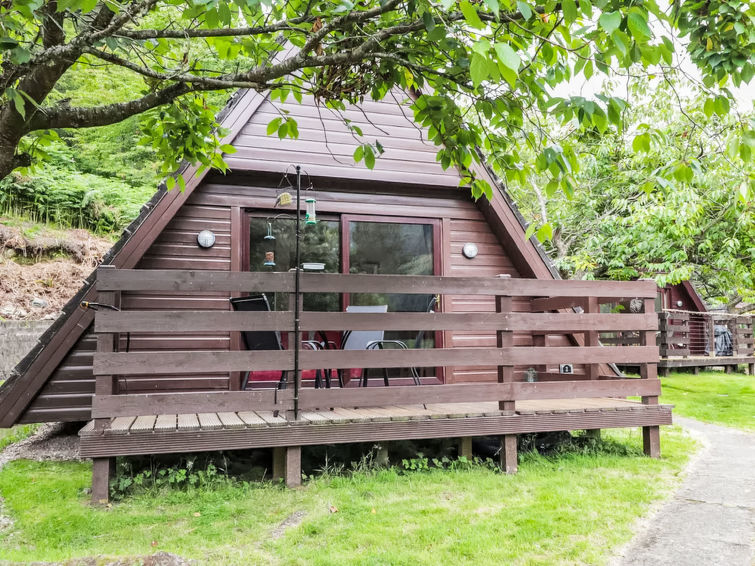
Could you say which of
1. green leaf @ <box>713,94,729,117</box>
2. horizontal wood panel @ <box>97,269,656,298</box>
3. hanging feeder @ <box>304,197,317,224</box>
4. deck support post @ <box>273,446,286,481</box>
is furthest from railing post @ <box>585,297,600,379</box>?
green leaf @ <box>713,94,729,117</box>

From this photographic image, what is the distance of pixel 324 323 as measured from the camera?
430 cm

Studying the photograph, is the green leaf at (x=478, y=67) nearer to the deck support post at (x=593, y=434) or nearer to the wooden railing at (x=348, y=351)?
the wooden railing at (x=348, y=351)

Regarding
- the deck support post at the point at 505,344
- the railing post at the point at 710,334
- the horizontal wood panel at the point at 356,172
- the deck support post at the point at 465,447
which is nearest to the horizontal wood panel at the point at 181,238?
the horizontal wood panel at the point at 356,172

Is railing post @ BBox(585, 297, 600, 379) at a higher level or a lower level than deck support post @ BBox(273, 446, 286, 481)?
higher

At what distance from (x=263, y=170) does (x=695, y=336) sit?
1459 cm

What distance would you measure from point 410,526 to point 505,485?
44.7 inches

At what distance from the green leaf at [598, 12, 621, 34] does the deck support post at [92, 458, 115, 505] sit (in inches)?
150

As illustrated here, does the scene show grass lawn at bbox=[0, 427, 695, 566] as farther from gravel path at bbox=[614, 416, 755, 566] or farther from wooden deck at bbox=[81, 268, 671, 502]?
wooden deck at bbox=[81, 268, 671, 502]

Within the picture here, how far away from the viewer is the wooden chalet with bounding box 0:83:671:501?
13.2ft

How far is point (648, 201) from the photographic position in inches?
504

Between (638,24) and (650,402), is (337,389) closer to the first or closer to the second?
(650,402)

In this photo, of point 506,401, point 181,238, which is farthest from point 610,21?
point 181,238

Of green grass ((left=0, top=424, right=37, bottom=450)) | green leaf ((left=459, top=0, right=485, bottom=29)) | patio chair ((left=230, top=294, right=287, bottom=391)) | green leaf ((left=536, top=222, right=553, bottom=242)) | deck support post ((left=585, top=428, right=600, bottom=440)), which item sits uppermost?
green leaf ((left=459, top=0, right=485, bottom=29))

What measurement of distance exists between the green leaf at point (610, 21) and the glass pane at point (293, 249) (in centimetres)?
470
